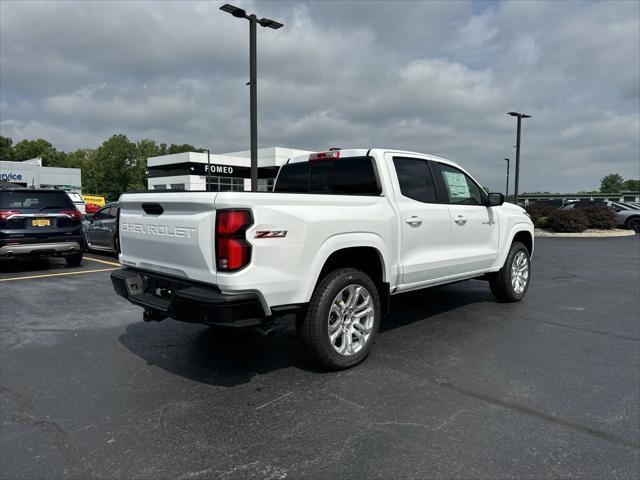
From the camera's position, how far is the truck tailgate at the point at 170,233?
3.36 meters

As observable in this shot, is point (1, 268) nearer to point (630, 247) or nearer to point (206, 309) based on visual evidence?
point (206, 309)

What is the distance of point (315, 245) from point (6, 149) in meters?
95.4

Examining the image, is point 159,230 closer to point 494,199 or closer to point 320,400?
point 320,400

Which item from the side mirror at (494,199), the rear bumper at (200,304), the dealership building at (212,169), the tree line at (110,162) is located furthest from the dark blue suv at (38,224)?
the tree line at (110,162)

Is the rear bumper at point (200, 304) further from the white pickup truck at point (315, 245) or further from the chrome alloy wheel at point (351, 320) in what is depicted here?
the chrome alloy wheel at point (351, 320)

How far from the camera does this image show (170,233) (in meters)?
3.67

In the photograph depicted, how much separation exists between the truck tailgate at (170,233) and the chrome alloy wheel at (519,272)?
15.3ft

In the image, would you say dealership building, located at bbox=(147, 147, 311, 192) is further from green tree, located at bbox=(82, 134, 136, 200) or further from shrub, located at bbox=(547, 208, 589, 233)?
shrub, located at bbox=(547, 208, 589, 233)

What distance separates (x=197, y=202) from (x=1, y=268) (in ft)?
29.6

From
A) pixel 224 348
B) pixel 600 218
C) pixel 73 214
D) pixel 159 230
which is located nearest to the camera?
pixel 159 230

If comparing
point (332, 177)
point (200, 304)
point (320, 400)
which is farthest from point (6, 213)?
point (320, 400)

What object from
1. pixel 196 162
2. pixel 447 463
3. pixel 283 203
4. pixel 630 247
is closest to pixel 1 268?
pixel 283 203

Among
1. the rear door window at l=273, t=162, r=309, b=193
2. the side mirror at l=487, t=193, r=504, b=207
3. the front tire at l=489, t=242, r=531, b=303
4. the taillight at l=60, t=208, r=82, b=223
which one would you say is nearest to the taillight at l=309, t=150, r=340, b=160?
the rear door window at l=273, t=162, r=309, b=193

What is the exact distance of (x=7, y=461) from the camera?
8.74 ft
